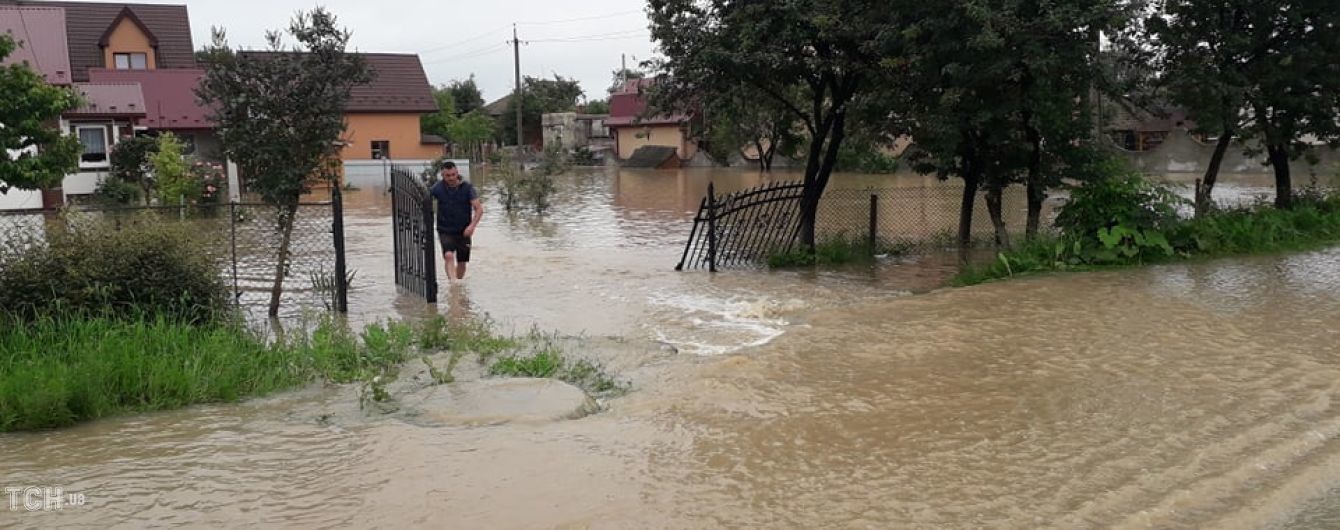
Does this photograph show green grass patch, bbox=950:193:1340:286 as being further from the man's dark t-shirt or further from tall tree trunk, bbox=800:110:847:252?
the man's dark t-shirt

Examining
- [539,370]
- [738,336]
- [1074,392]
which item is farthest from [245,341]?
[1074,392]

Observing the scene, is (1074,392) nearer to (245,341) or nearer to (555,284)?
(245,341)

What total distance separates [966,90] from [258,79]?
8416mm

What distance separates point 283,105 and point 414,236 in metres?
2.11

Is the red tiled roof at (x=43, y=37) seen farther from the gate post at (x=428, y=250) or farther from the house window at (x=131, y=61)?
the house window at (x=131, y=61)

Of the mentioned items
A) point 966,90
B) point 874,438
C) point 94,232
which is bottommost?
point 874,438

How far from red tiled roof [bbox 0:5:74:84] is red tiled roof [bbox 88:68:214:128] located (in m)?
10.6

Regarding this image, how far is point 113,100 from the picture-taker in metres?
29.4

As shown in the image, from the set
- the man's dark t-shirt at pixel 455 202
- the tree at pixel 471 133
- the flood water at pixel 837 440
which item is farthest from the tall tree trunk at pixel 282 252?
the tree at pixel 471 133

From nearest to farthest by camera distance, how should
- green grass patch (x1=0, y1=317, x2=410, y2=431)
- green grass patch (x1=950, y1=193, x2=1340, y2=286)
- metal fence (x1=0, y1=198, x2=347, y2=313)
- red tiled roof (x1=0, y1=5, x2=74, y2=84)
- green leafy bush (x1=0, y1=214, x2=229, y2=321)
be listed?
green grass patch (x1=0, y1=317, x2=410, y2=431), green leafy bush (x1=0, y1=214, x2=229, y2=321), metal fence (x1=0, y1=198, x2=347, y2=313), green grass patch (x1=950, y1=193, x2=1340, y2=286), red tiled roof (x1=0, y1=5, x2=74, y2=84)

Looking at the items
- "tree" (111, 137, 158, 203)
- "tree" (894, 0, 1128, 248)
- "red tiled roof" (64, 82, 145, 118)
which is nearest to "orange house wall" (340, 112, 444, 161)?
"red tiled roof" (64, 82, 145, 118)

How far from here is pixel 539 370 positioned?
7652mm

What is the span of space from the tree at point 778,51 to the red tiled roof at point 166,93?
28168 millimetres

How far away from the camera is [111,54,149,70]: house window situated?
4338cm
